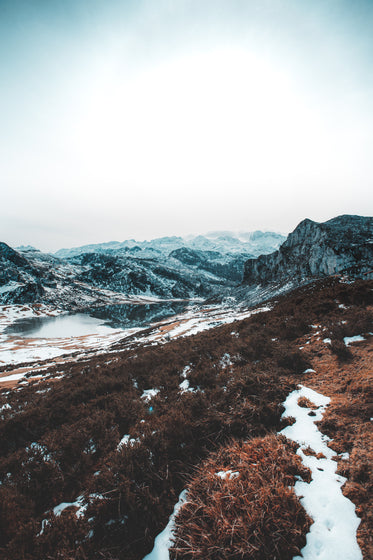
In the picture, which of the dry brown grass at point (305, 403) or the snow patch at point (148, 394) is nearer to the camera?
the dry brown grass at point (305, 403)

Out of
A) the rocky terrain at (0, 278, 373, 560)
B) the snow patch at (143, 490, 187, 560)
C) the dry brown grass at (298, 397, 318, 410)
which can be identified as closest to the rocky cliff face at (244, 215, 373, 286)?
the rocky terrain at (0, 278, 373, 560)

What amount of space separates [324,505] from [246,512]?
1.17 metres

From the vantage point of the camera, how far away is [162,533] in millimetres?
3467

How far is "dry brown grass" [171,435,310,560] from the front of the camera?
112 inches

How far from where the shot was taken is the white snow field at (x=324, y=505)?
9.12 feet

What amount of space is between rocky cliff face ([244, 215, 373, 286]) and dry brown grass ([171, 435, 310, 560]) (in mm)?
32966

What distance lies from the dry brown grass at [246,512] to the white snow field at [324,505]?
0.13 m

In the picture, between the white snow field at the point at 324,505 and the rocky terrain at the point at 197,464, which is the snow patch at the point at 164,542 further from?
the white snow field at the point at 324,505

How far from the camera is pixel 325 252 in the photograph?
1943 inches

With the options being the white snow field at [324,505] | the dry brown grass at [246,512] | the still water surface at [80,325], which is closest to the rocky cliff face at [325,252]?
the white snow field at [324,505]

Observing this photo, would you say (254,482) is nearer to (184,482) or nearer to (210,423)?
(184,482)

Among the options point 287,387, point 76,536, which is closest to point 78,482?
point 76,536

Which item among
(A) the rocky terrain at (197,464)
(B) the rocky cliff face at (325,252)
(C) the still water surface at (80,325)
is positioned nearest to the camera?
(A) the rocky terrain at (197,464)

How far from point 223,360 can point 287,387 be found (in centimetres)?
358
